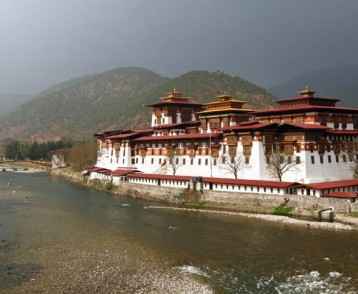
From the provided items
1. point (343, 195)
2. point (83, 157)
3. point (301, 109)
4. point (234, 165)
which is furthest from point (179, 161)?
point (83, 157)

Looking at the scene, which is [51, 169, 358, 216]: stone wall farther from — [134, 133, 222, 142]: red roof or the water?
[134, 133, 222, 142]: red roof

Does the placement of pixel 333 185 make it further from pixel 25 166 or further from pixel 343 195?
pixel 25 166

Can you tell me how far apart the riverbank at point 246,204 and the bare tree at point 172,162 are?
7079 millimetres

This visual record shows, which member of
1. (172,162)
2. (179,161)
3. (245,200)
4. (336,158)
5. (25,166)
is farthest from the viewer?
(25,166)

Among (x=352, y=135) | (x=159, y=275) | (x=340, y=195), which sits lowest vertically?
(x=159, y=275)

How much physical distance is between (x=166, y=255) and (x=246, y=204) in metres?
21.9

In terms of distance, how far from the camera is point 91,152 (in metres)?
130

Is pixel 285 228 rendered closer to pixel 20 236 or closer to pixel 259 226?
pixel 259 226

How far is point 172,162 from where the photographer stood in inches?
3159

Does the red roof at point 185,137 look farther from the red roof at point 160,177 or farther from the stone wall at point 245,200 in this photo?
the stone wall at point 245,200

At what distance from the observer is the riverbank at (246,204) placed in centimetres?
4981

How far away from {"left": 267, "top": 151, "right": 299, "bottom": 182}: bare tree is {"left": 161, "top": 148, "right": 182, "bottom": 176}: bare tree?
62.5 ft

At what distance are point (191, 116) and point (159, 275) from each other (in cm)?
7152

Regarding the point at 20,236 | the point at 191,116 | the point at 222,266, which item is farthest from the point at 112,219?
the point at 191,116
